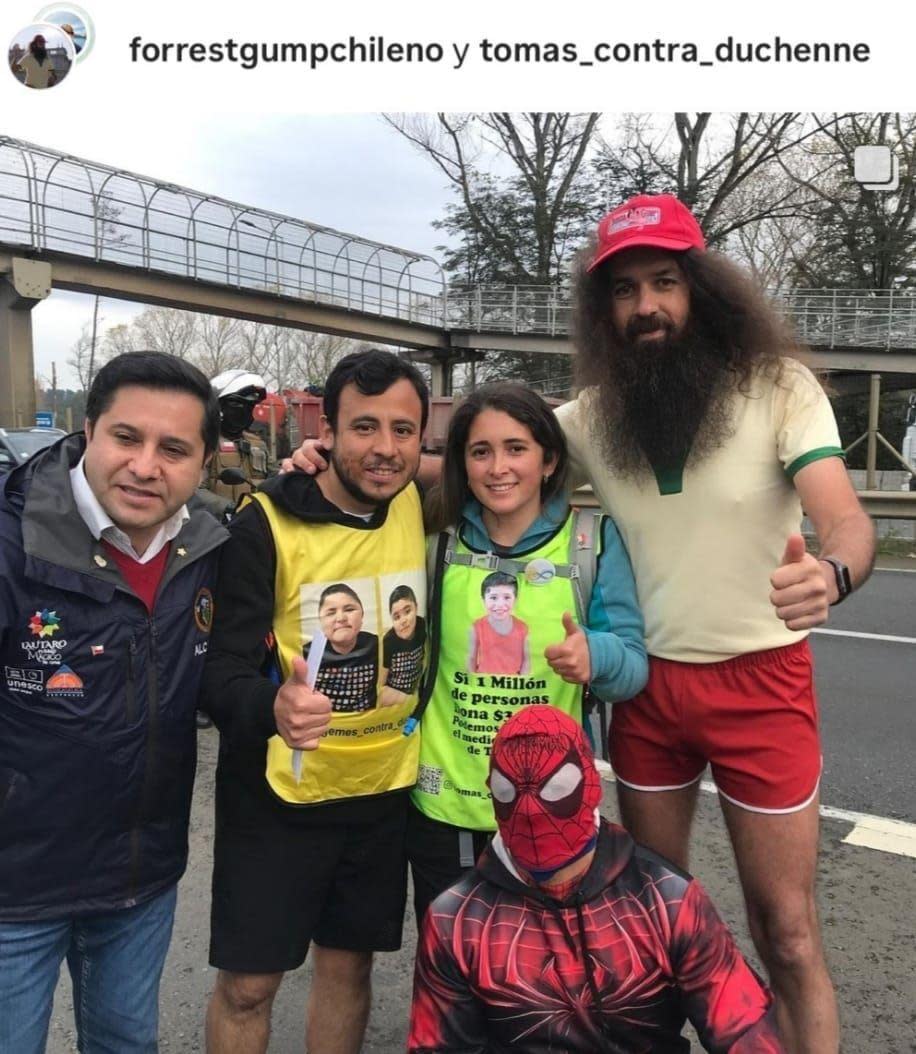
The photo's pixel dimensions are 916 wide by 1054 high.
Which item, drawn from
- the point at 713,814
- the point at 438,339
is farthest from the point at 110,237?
the point at 713,814

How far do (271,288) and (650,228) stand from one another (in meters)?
23.7

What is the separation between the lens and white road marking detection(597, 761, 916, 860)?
370 centimetres

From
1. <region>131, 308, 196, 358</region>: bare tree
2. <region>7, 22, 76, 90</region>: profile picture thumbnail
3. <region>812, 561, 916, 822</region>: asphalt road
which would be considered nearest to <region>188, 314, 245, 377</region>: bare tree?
<region>131, 308, 196, 358</region>: bare tree

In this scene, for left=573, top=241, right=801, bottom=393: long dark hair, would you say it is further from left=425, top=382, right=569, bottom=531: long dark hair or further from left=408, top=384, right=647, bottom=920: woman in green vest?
left=408, top=384, right=647, bottom=920: woman in green vest

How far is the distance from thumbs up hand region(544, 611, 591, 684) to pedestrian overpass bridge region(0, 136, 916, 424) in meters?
15.8

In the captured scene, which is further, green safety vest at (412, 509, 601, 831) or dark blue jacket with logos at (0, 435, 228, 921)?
green safety vest at (412, 509, 601, 831)

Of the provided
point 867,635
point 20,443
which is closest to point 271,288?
point 20,443

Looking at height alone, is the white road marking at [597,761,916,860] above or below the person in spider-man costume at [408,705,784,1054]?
below

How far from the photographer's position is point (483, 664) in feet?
6.92

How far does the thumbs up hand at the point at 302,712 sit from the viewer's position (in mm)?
1738

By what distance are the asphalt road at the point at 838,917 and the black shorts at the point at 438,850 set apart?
29.3 inches

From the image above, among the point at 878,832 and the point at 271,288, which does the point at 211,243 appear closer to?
the point at 271,288

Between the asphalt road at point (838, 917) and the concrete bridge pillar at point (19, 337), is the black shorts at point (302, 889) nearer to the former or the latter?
the asphalt road at point (838, 917)

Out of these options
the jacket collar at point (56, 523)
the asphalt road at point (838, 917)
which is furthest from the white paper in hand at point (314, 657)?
the asphalt road at point (838, 917)
